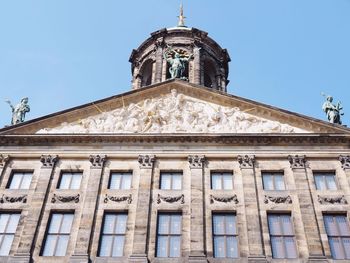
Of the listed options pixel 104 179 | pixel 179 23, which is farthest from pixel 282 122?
pixel 179 23

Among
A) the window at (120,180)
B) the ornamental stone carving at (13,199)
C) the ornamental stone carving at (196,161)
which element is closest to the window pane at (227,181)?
the ornamental stone carving at (196,161)

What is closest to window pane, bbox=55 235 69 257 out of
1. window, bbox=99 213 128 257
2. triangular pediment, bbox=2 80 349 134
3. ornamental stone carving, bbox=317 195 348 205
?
window, bbox=99 213 128 257

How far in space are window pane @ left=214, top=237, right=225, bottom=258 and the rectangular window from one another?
5.34 m

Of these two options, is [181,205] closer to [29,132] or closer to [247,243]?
[247,243]

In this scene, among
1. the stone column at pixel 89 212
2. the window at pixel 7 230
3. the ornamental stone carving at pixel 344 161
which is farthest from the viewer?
the ornamental stone carving at pixel 344 161

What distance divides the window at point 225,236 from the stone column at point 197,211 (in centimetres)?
59

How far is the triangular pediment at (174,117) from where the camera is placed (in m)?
24.0

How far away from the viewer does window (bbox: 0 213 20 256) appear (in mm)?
19797

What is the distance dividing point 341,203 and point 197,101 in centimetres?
902

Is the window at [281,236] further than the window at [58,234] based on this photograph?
No

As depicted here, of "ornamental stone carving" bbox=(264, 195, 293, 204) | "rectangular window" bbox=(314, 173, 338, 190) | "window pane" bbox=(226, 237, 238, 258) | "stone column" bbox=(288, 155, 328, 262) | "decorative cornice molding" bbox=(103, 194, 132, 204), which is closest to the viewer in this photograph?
"stone column" bbox=(288, 155, 328, 262)

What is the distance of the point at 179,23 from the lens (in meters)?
41.3

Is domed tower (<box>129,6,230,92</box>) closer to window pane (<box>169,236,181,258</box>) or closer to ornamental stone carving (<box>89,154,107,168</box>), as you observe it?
ornamental stone carving (<box>89,154,107,168</box>)

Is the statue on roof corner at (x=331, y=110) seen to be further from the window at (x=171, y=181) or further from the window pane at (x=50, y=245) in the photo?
the window pane at (x=50, y=245)
